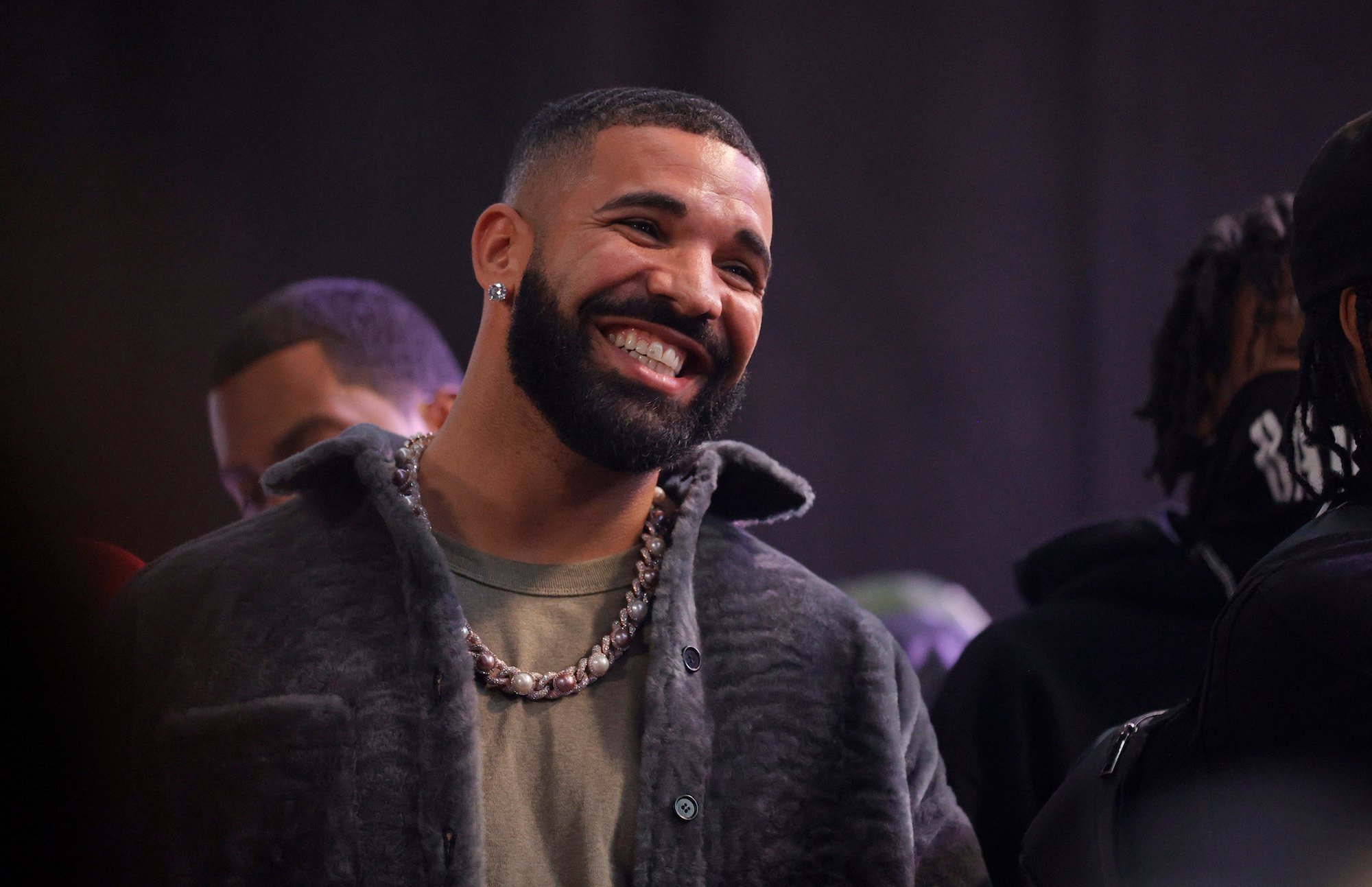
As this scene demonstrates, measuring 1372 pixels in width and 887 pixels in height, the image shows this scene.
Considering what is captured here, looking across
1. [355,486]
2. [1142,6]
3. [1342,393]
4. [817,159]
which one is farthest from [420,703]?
[1142,6]

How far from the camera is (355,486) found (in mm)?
1775

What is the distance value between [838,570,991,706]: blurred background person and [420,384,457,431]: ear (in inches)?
43.7

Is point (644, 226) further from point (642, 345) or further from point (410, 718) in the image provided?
point (410, 718)

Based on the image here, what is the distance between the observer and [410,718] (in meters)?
1.57

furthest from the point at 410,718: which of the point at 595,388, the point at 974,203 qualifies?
the point at 974,203

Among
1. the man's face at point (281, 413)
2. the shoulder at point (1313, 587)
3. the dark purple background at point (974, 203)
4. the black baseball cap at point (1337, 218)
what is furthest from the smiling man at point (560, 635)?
the dark purple background at point (974, 203)

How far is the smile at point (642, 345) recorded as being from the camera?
5.74 feet

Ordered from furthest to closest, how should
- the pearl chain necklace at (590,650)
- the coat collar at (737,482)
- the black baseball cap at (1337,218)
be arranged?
the coat collar at (737,482) < the pearl chain necklace at (590,650) < the black baseball cap at (1337,218)

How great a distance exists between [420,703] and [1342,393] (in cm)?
119

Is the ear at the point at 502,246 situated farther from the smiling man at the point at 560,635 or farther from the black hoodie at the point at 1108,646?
the black hoodie at the point at 1108,646

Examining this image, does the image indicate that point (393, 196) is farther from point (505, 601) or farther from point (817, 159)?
point (505, 601)

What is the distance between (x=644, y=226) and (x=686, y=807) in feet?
2.64

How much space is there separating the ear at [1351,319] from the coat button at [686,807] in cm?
97

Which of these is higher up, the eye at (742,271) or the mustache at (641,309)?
the eye at (742,271)
